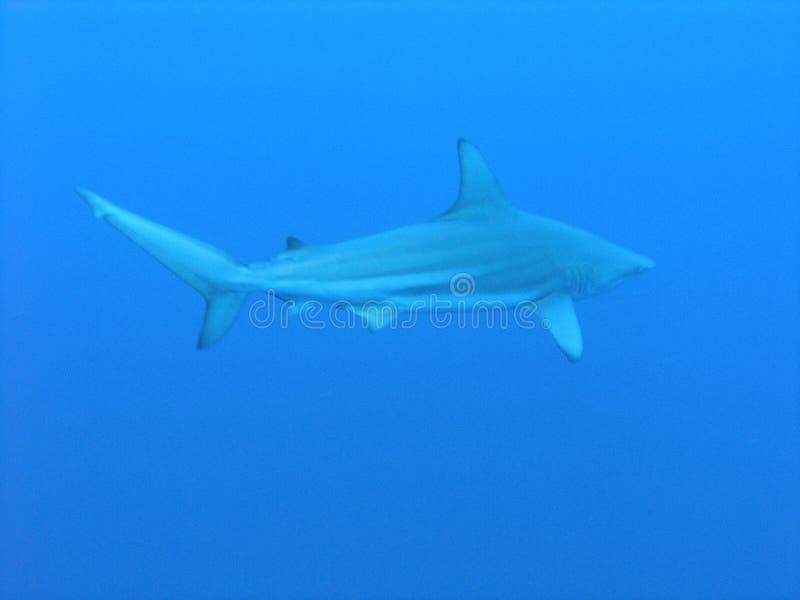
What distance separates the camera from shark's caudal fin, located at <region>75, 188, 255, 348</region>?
2.50 m

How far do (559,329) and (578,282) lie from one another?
0.27 meters

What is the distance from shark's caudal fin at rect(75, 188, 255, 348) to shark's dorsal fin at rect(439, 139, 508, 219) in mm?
882

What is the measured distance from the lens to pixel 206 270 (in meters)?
2.58

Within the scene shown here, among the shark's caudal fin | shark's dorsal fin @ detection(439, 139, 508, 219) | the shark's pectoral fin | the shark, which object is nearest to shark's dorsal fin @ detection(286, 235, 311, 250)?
the shark

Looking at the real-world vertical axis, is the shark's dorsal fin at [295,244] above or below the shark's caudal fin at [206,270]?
above

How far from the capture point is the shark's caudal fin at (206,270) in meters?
2.50

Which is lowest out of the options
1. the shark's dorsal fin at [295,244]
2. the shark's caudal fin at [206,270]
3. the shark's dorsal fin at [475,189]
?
the shark's caudal fin at [206,270]

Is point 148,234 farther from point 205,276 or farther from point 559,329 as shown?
point 559,329

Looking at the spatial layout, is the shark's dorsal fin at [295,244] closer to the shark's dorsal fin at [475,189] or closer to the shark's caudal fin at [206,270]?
the shark's caudal fin at [206,270]

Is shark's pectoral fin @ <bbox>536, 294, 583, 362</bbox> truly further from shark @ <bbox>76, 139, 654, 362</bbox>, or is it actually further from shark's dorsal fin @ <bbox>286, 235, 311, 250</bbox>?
shark's dorsal fin @ <bbox>286, 235, 311, 250</bbox>

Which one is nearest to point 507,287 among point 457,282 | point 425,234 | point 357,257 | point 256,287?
point 457,282

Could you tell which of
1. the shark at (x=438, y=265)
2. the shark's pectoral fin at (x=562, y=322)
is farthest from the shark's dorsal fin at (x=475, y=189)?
the shark's pectoral fin at (x=562, y=322)

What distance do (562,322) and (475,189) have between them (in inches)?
26.8

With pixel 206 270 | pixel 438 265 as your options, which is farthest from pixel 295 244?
pixel 438 265
